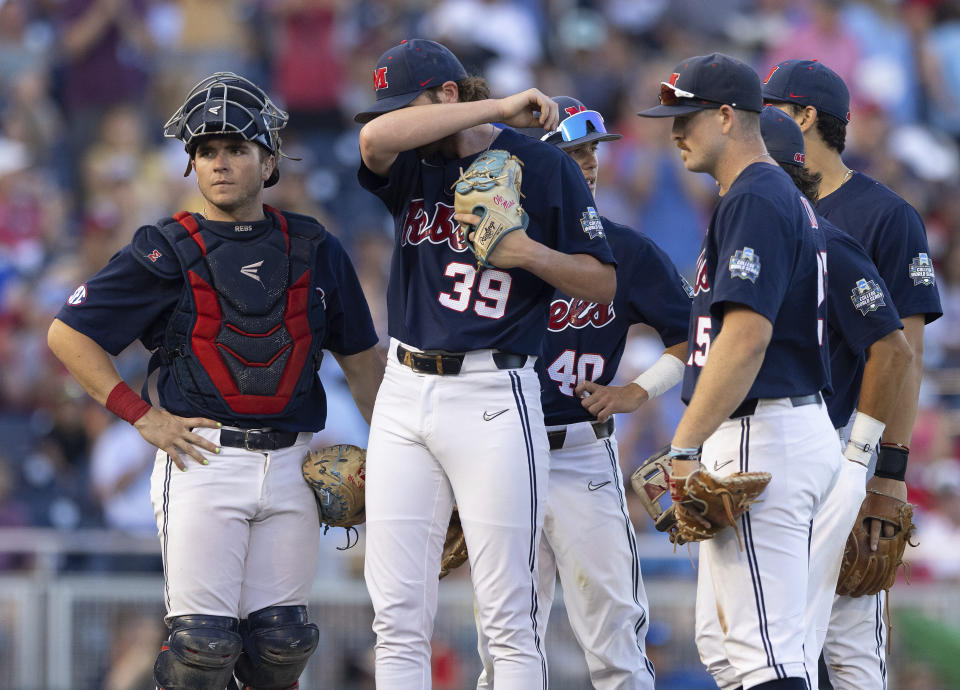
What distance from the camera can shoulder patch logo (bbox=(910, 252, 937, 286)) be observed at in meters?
4.84

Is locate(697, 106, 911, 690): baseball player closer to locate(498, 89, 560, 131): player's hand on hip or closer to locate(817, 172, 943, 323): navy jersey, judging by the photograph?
locate(817, 172, 943, 323): navy jersey

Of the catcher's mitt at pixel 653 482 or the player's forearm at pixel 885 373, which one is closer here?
the player's forearm at pixel 885 373

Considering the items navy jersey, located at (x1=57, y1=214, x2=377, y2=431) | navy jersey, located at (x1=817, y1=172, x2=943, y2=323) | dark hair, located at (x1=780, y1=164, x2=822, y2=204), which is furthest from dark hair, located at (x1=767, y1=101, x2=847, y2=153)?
navy jersey, located at (x1=57, y1=214, x2=377, y2=431)

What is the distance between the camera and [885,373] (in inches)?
177

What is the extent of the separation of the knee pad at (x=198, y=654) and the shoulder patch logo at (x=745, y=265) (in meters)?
2.03

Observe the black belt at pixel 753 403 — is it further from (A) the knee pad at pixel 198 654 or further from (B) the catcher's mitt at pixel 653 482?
(A) the knee pad at pixel 198 654

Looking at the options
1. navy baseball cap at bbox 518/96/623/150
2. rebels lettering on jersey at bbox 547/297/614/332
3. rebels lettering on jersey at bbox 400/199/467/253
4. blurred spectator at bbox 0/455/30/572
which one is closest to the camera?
rebels lettering on jersey at bbox 400/199/467/253

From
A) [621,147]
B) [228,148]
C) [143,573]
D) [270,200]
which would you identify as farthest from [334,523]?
[621,147]

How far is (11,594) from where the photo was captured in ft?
24.6

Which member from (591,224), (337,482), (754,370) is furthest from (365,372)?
(754,370)

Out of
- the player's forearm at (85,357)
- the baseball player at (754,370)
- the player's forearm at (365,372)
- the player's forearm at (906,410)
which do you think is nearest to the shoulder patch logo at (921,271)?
the player's forearm at (906,410)

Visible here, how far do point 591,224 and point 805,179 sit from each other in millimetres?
836

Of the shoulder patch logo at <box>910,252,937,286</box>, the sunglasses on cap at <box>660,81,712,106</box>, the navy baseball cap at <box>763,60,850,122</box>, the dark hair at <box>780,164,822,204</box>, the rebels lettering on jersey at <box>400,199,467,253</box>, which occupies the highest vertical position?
the navy baseball cap at <box>763,60,850,122</box>

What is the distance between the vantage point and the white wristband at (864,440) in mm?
4520
